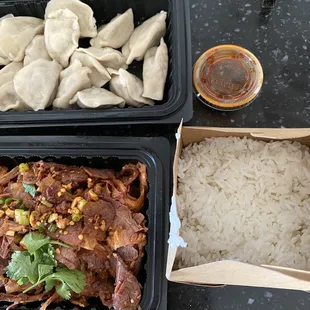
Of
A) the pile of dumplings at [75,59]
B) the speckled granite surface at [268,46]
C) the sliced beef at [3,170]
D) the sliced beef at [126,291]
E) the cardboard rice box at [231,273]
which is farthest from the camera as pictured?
the speckled granite surface at [268,46]

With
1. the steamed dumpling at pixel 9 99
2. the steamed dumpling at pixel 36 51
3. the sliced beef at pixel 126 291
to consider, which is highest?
the steamed dumpling at pixel 36 51

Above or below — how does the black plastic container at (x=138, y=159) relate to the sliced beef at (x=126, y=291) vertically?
above

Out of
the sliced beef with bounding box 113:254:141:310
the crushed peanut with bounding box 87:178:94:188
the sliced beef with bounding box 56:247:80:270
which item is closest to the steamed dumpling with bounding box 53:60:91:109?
the crushed peanut with bounding box 87:178:94:188

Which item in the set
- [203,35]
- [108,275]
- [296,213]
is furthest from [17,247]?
[203,35]

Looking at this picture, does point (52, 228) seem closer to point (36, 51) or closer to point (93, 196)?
point (93, 196)

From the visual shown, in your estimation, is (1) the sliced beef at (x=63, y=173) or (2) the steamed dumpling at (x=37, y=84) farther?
(2) the steamed dumpling at (x=37, y=84)

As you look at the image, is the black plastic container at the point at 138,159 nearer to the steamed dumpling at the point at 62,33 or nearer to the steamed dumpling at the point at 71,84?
the steamed dumpling at the point at 71,84

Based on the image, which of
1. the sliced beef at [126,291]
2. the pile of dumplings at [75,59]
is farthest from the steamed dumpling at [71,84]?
the sliced beef at [126,291]
